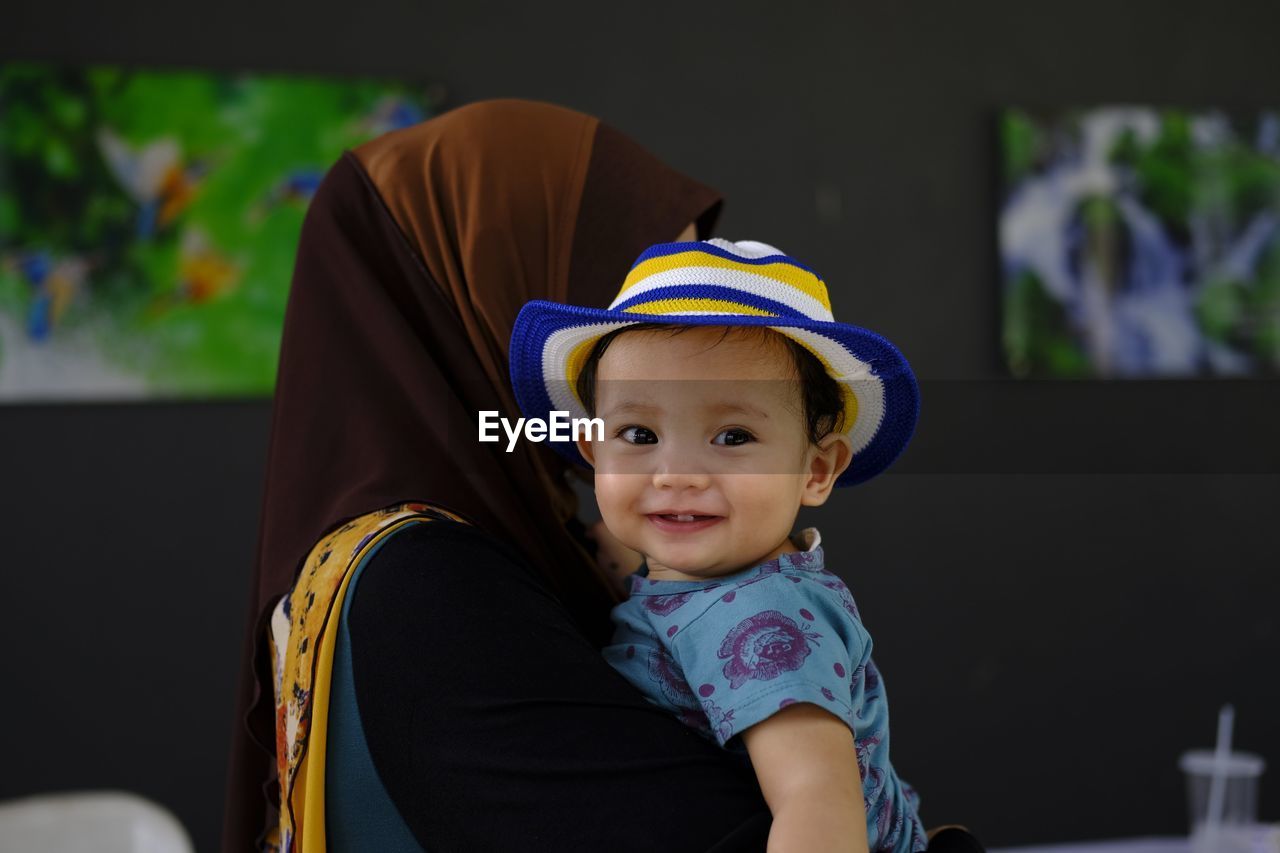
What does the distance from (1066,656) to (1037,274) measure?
3.73 feet

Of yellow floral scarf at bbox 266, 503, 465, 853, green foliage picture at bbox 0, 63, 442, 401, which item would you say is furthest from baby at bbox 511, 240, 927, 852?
green foliage picture at bbox 0, 63, 442, 401

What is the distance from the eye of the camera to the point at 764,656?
0.84 m

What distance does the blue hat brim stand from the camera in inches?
36.9

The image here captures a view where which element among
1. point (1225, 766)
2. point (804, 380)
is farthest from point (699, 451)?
point (1225, 766)

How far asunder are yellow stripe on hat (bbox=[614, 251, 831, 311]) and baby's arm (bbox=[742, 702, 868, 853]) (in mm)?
346

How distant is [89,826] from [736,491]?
1.56 metres

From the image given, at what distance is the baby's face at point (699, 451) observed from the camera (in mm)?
946

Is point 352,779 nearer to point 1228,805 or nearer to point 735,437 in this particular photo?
point 735,437

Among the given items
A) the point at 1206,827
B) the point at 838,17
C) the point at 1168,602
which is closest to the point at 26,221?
the point at 838,17

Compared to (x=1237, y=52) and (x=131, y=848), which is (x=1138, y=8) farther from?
(x=131, y=848)

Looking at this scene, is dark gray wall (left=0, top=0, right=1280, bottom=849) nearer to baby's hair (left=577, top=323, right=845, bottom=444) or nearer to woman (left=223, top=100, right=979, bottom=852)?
woman (left=223, top=100, right=979, bottom=852)

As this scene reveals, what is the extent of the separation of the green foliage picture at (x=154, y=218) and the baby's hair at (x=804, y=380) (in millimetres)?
2188

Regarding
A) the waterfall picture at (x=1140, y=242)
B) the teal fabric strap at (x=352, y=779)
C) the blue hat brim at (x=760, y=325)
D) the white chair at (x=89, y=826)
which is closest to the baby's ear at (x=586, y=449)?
the blue hat brim at (x=760, y=325)

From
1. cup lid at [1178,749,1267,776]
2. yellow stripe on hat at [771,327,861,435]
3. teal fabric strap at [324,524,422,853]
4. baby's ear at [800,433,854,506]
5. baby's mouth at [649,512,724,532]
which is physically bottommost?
cup lid at [1178,749,1267,776]
